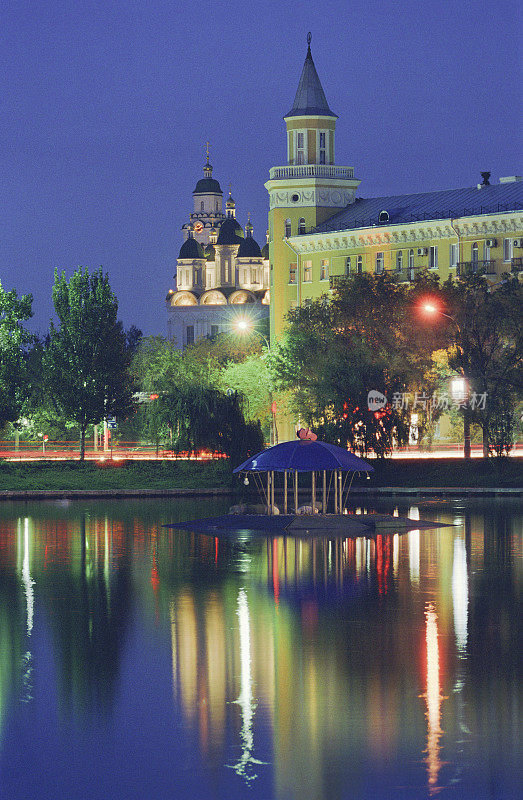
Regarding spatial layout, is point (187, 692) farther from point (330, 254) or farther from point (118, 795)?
point (330, 254)

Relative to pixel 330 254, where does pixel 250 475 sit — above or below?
below

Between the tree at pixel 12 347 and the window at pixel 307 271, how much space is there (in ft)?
137

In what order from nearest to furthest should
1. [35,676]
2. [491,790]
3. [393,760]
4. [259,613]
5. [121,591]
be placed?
[491,790] < [393,760] < [35,676] < [259,613] < [121,591]

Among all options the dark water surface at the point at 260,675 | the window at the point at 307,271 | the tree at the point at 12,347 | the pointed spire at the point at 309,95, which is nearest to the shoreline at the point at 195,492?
the tree at the point at 12,347

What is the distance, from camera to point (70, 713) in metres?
14.9

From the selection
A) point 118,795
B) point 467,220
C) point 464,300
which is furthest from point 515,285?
point 118,795

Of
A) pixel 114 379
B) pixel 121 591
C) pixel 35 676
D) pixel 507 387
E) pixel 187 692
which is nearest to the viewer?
pixel 187 692

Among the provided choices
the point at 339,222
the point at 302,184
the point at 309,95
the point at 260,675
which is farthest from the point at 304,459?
the point at 309,95

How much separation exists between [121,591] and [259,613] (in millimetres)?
4021

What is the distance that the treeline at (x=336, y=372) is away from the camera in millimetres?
62656

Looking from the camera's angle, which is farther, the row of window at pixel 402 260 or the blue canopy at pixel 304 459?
the row of window at pixel 402 260

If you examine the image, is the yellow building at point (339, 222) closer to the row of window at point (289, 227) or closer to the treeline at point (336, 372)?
the row of window at point (289, 227)

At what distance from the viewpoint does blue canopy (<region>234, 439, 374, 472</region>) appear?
38719 millimetres

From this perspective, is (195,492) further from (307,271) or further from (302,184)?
(302,184)
